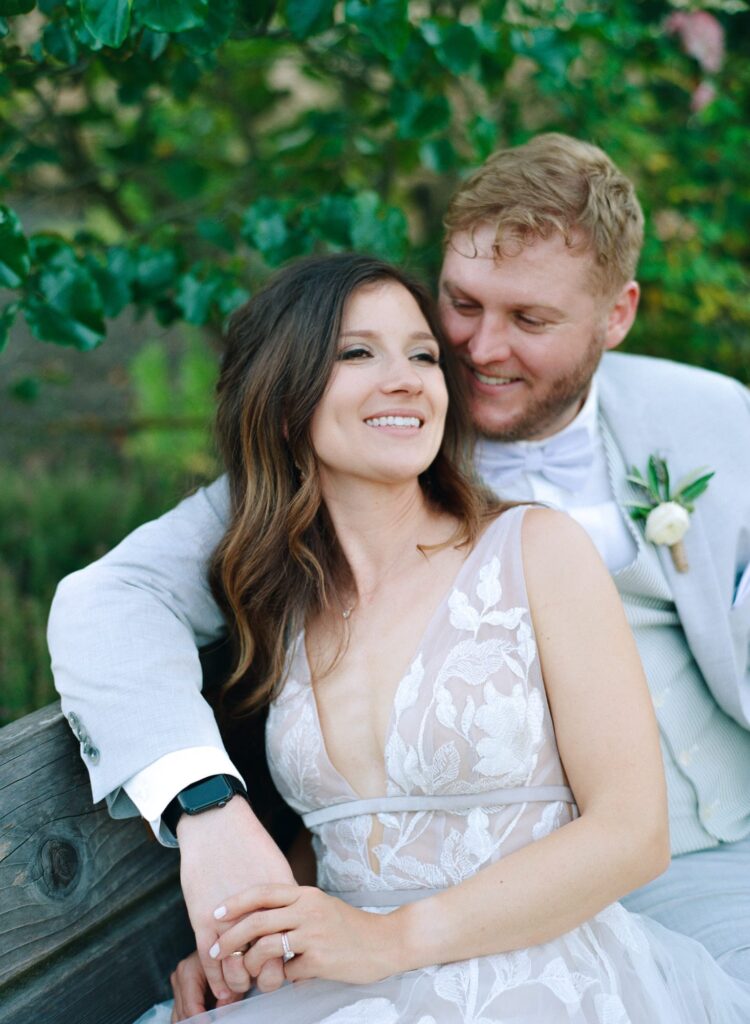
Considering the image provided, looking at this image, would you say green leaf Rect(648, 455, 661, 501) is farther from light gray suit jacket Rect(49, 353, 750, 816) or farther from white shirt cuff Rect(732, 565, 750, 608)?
white shirt cuff Rect(732, 565, 750, 608)

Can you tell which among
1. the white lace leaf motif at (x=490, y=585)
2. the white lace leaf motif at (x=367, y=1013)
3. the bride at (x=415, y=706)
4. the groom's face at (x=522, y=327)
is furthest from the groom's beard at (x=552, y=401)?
the white lace leaf motif at (x=367, y=1013)

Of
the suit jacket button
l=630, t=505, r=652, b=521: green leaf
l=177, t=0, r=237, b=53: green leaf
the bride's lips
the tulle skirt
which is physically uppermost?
l=177, t=0, r=237, b=53: green leaf

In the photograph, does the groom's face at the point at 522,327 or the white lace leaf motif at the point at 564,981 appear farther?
the groom's face at the point at 522,327

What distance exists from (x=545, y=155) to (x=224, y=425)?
3.47 ft

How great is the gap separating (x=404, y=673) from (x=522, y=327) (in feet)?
3.45

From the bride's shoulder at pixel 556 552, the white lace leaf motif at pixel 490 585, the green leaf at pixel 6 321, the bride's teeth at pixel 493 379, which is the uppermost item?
the green leaf at pixel 6 321

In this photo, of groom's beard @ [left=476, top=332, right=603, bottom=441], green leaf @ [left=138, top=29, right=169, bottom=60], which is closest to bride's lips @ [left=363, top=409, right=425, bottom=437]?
groom's beard @ [left=476, top=332, right=603, bottom=441]

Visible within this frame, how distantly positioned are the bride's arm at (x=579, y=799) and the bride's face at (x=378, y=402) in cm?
34

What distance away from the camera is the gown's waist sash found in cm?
195

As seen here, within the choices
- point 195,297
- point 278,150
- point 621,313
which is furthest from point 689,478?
point 278,150

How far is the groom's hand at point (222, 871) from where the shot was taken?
1725 millimetres

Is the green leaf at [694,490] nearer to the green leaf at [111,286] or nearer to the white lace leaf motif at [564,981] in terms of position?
the white lace leaf motif at [564,981]

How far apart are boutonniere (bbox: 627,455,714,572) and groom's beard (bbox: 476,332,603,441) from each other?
0.25 meters

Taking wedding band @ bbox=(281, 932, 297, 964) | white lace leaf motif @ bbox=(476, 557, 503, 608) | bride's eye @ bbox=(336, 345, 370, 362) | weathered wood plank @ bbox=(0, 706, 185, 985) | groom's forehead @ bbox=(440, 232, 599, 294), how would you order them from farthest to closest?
groom's forehead @ bbox=(440, 232, 599, 294), bride's eye @ bbox=(336, 345, 370, 362), white lace leaf motif @ bbox=(476, 557, 503, 608), weathered wood plank @ bbox=(0, 706, 185, 985), wedding band @ bbox=(281, 932, 297, 964)
